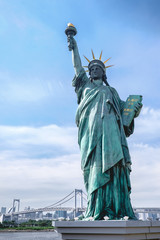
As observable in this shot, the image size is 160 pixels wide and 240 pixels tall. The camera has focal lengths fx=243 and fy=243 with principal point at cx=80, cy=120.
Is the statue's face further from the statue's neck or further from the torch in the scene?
the torch

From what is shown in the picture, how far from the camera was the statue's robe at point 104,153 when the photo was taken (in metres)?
7.96

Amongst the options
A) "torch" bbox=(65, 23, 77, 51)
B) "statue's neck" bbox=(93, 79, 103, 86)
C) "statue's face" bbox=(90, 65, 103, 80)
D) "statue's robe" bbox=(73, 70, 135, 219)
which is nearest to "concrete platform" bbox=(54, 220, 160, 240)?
"statue's robe" bbox=(73, 70, 135, 219)

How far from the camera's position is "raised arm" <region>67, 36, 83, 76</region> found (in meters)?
10.6

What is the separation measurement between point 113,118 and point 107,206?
3151 mm

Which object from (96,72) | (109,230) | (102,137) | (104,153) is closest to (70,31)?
(96,72)

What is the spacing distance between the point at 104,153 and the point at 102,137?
653 millimetres

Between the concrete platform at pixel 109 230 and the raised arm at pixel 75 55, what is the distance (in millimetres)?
6319

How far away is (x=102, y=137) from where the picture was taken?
8.69 m

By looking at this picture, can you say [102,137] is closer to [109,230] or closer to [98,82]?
[98,82]

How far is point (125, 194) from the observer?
8.25 m

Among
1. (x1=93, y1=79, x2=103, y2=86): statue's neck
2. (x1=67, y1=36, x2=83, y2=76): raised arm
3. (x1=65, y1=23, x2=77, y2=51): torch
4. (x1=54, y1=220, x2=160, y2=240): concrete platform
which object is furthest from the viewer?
(x1=65, y1=23, x2=77, y2=51): torch

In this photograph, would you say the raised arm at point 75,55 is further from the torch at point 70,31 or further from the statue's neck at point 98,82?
the statue's neck at point 98,82

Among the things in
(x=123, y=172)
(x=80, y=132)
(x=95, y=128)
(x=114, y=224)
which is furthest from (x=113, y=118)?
(x=114, y=224)

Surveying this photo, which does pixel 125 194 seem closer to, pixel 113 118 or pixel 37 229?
pixel 113 118
